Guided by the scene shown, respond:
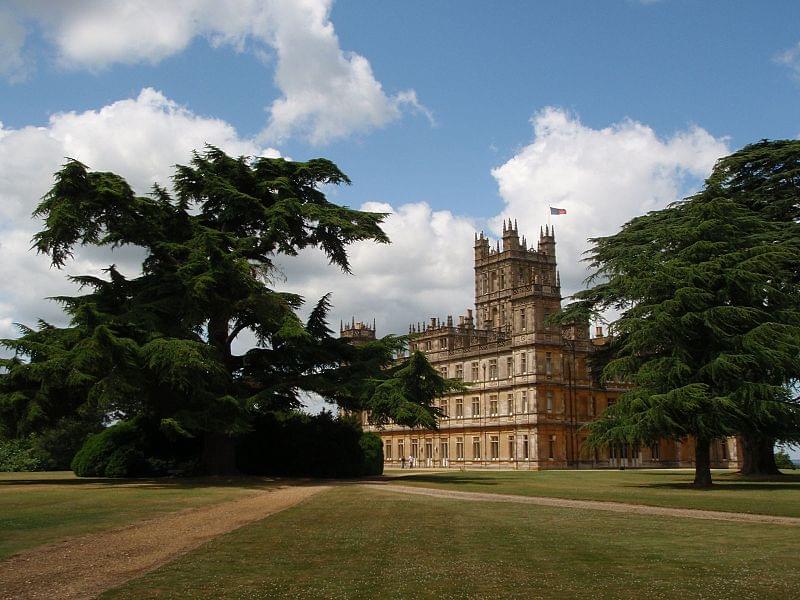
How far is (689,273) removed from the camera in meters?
29.1

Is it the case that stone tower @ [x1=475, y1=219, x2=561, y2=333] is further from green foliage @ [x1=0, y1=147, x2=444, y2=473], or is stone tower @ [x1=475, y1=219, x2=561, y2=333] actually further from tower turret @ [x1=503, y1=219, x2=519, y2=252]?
green foliage @ [x1=0, y1=147, x2=444, y2=473]

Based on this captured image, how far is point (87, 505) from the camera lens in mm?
18672

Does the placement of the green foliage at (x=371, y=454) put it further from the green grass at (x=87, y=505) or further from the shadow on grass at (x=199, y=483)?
the green grass at (x=87, y=505)

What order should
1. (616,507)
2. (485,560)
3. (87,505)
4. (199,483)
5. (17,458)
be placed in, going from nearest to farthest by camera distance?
(485,560)
(87,505)
(616,507)
(199,483)
(17,458)

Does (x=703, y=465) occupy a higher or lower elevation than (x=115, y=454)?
lower

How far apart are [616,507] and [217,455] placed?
18.5 metres

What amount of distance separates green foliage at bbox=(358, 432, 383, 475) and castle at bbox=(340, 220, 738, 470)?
1807cm

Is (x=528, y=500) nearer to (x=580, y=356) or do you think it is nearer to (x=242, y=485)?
(x=242, y=485)

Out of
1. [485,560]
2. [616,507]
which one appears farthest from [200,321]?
[485,560]

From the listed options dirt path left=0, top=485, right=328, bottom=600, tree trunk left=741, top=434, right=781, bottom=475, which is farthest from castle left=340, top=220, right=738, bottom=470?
dirt path left=0, top=485, right=328, bottom=600

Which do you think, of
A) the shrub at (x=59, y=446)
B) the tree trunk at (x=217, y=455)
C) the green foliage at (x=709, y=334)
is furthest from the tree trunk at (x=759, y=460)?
the shrub at (x=59, y=446)

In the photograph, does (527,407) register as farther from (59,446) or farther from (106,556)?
(106,556)

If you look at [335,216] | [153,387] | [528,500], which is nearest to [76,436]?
[153,387]

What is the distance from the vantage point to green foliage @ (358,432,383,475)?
37.0m
